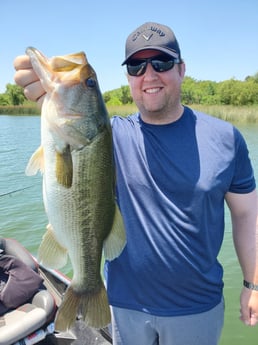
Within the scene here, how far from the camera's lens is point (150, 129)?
227cm

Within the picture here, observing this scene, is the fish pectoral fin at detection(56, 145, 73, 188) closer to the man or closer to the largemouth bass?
the largemouth bass

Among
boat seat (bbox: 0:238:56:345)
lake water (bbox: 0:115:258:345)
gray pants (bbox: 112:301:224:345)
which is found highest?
gray pants (bbox: 112:301:224:345)

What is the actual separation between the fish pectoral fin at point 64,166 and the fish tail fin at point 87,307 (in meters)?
0.66

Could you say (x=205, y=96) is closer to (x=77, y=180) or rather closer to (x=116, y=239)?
(x=116, y=239)

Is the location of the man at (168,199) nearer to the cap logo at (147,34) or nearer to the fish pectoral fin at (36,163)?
the cap logo at (147,34)

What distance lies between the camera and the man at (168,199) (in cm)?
216

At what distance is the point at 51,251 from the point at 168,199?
719mm

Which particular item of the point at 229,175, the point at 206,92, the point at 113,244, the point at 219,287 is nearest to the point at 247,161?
the point at 229,175

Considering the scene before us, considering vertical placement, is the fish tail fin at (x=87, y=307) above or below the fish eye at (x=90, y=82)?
below

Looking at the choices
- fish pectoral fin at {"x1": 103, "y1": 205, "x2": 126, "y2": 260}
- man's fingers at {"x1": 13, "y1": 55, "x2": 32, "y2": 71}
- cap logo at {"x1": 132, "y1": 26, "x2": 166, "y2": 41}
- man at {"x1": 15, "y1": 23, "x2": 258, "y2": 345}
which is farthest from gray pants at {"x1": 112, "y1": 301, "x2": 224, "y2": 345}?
cap logo at {"x1": 132, "y1": 26, "x2": 166, "y2": 41}

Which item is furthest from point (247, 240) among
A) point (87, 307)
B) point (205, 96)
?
point (205, 96)

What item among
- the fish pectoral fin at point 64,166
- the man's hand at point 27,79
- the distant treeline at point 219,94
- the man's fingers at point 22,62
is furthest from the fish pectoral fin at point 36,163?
the distant treeline at point 219,94

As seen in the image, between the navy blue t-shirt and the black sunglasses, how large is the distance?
1.08 feet

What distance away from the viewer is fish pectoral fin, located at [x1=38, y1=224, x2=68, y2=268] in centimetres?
192
